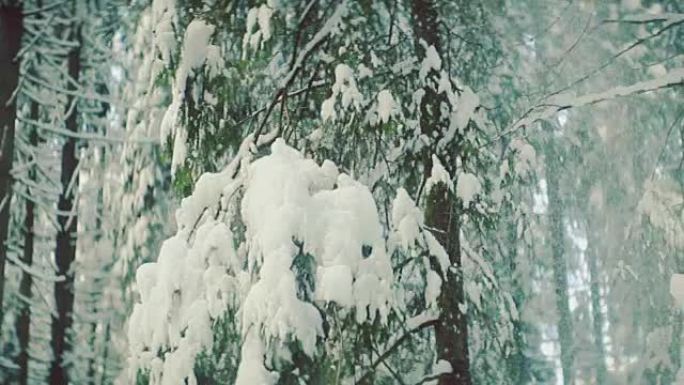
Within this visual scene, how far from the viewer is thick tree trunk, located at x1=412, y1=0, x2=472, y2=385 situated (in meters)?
3.98

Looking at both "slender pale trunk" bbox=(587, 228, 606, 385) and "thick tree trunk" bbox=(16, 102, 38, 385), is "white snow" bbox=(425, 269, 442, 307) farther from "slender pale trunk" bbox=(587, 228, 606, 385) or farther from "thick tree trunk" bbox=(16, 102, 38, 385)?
"slender pale trunk" bbox=(587, 228, 606, 385)

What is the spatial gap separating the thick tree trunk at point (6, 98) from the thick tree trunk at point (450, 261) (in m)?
3.98

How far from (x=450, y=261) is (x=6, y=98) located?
14.5 feet

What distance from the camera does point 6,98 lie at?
6312 millimetres

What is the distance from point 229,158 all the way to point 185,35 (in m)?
0.82

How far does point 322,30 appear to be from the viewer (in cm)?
394

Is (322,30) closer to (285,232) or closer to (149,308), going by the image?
(285,232)

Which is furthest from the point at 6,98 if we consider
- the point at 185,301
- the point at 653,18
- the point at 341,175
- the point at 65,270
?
the point at 653,18

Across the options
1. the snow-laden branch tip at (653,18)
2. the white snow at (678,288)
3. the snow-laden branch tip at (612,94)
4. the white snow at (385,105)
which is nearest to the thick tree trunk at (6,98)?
the white snow at (385,105)

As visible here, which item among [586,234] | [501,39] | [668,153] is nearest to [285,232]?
[501,39]

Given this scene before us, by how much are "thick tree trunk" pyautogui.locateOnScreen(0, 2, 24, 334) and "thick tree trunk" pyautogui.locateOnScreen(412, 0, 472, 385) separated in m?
3.98

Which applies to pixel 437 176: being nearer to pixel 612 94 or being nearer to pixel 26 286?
pixel 612 94

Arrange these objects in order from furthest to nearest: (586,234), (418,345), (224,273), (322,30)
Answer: (586,234) < (418,345) < (322,30) < (224,273)

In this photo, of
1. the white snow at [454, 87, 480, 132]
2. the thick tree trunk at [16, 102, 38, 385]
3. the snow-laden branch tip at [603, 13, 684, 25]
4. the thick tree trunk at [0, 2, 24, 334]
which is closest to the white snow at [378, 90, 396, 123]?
the white snow at [454, 87, 480, 132]
